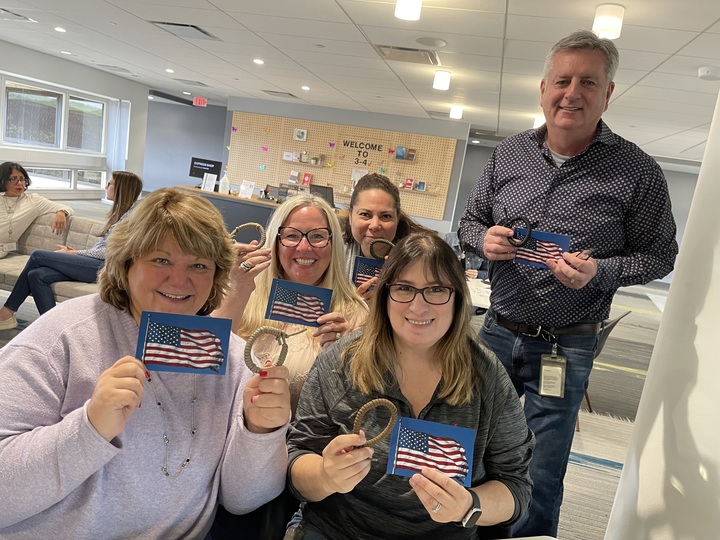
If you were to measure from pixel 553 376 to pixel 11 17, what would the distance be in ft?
29.0

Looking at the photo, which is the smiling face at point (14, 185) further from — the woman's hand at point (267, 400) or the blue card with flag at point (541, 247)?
the blue card with flag at point (541, 247)

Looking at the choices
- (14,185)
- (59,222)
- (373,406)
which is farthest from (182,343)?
(14,185)

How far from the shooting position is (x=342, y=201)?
12375 millimetres

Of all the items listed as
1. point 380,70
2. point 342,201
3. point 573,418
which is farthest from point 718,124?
point 342,201

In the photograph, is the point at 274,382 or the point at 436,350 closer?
the point at 274,382

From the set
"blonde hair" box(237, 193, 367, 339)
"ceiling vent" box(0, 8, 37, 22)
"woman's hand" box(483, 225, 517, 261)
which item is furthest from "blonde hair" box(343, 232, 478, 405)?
"ceiling vent" box(0, 8, 37, 22)

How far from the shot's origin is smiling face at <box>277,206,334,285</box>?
2193mm

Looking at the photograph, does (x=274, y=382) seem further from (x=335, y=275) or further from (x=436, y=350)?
(x=335, y=275)

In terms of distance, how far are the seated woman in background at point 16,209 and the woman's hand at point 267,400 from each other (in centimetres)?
427

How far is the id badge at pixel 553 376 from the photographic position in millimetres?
1919

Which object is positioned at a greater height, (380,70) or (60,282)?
(380,70)

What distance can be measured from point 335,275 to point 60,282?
123 inches

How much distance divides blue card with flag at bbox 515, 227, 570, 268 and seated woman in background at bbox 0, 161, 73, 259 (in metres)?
4.34

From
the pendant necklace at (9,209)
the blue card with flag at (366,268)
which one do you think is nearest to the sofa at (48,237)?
the pendant necklace at (9,209)
